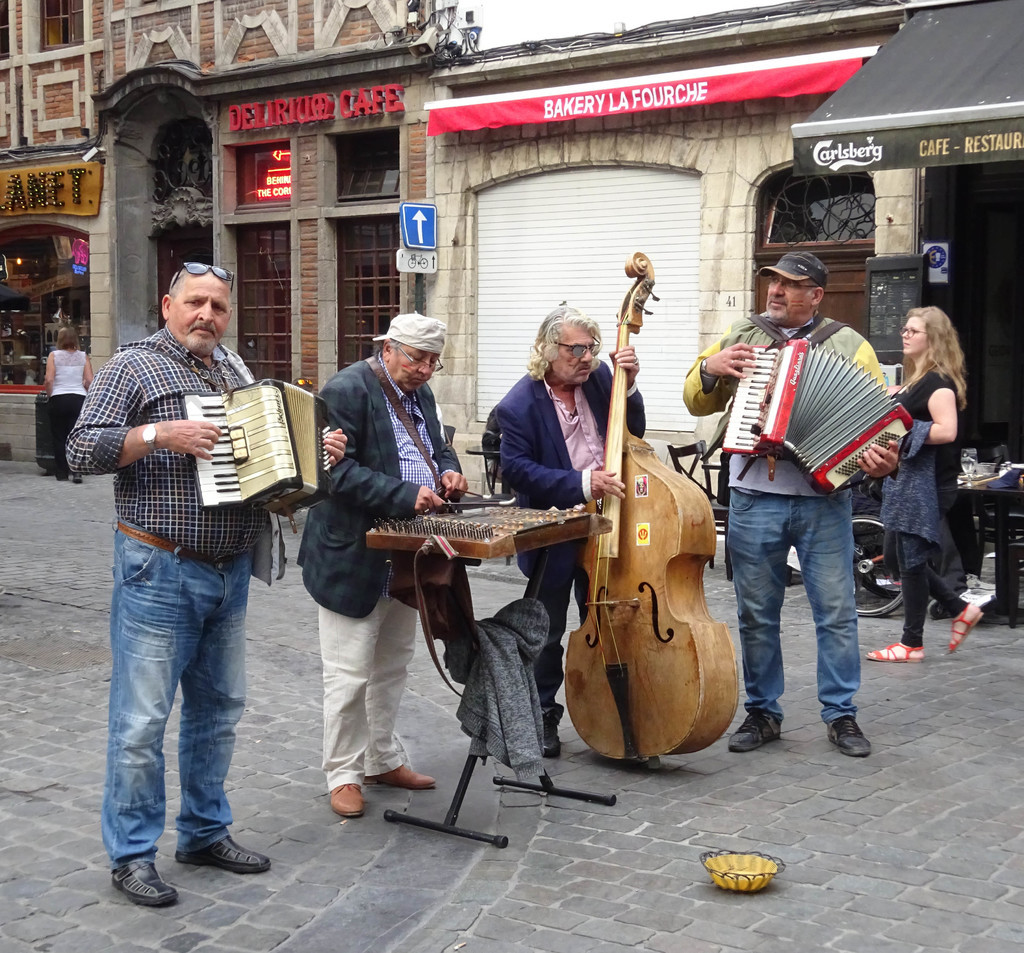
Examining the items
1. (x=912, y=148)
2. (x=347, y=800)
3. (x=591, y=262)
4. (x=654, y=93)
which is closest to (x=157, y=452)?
(x=347, y=800)

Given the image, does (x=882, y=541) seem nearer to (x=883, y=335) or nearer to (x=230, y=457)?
(x=883, y=335)

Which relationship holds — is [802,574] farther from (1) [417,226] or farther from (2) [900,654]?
(1) [417,226]

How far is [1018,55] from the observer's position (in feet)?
33.7

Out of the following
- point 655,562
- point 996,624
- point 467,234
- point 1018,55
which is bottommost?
point 996,624

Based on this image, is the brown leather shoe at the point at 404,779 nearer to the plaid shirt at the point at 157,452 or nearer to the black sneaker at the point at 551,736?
the black sneaker at the point at 551,736

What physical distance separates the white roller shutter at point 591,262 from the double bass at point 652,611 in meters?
7.68

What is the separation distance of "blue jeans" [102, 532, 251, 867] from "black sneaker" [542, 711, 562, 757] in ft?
5.56

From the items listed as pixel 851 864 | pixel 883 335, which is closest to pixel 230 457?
pixel 851 864

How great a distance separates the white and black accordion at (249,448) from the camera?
390 centimetres

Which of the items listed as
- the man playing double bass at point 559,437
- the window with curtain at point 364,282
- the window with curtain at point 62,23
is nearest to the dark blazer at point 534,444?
the man playing double bass at point 559,437

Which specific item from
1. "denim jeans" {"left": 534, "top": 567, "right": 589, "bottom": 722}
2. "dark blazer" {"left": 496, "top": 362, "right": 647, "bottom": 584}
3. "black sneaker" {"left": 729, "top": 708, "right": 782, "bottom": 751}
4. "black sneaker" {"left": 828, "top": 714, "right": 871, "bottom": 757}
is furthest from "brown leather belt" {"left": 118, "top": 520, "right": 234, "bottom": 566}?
"black sneaker" {"left": 828, "top": 714, "right": 871, "bottom": 757}

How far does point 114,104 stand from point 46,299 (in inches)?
132

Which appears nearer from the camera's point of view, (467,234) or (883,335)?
(883,335)

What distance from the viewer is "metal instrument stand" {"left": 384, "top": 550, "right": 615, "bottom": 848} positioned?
4660 millimetres
